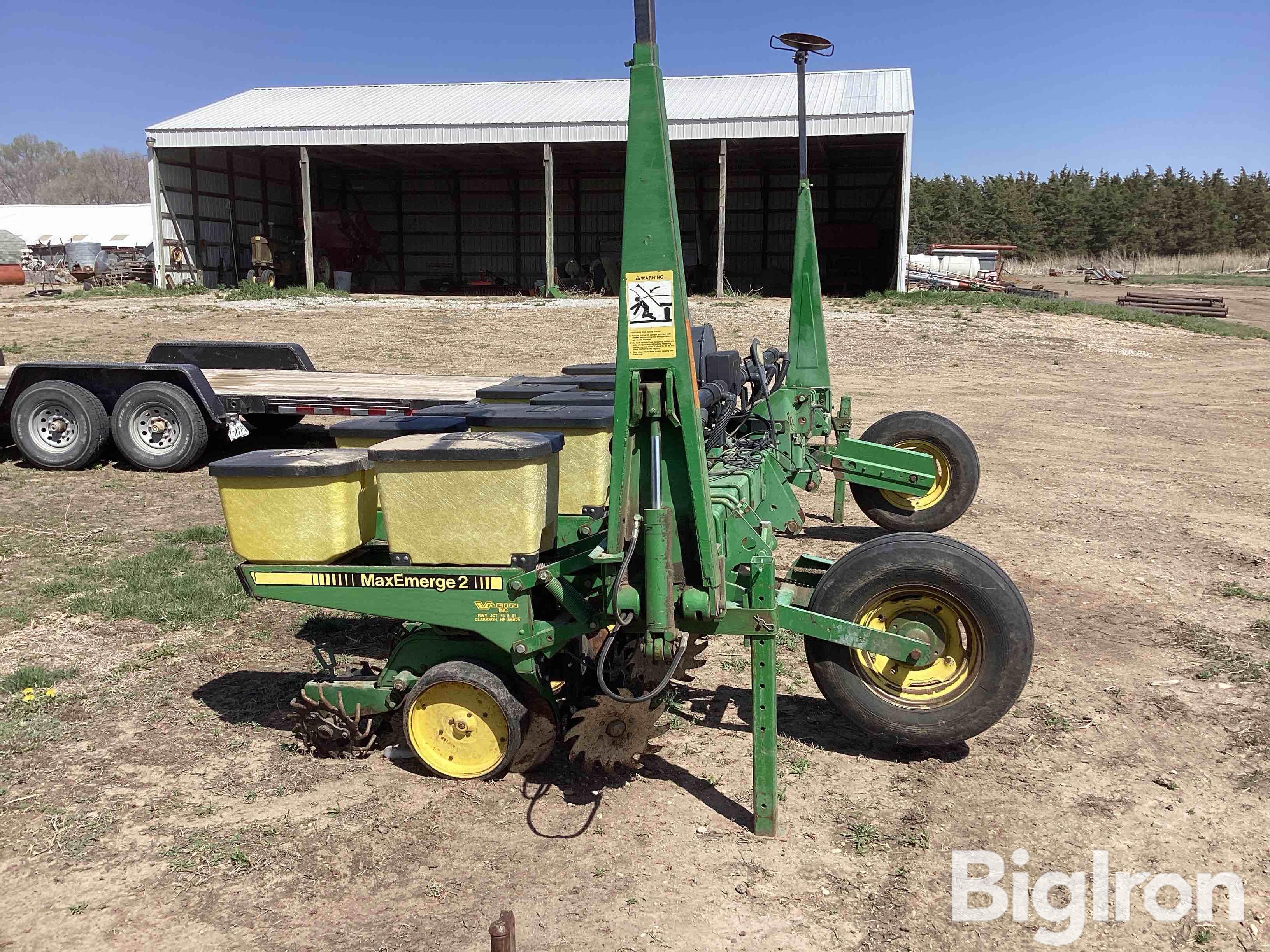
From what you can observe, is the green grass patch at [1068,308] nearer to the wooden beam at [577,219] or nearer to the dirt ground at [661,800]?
the wooden beam at [577,219]

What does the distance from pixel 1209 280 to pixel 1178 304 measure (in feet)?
68.3

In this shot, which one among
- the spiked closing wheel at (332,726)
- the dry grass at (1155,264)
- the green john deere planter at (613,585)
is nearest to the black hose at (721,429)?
the green john deere planter at (613,585)

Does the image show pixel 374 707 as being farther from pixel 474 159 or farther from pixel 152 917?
pixel 474 159

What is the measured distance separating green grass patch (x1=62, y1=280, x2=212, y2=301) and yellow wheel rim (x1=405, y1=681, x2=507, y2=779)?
75.2 ft

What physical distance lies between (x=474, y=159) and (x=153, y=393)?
23.5m

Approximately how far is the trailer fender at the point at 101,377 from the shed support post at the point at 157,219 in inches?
735

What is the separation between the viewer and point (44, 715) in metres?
4.32

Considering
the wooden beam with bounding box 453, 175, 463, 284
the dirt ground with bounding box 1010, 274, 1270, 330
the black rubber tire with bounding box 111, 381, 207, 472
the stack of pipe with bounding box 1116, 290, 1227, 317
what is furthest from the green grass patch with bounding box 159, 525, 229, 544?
the wooden beam with bounding box 453, 175, 463, 284

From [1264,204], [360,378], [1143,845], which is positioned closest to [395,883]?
[1143,845]

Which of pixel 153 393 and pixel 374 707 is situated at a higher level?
pixel 153 393

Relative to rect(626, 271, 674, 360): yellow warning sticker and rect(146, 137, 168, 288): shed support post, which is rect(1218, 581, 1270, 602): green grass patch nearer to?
rect(626, 271, 674, 360): yellow warning sticker

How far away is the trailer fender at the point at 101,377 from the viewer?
352 inches

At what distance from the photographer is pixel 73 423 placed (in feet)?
29.8

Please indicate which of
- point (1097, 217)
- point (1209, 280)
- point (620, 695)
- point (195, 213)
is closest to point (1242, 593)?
point (620, 695)
